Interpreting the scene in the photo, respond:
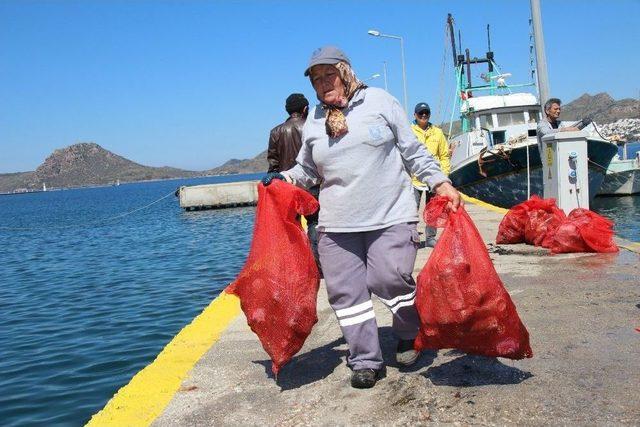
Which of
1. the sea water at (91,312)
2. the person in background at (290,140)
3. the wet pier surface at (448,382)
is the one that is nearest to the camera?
the wet pier surface at (448,382)

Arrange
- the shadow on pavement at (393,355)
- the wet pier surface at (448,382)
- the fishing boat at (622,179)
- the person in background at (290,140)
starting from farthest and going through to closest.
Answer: the fishing boat at (622,179)
the person in background at (290,140)
the shadow on pavement at (393,355)
the wet pier surface at (448,382)

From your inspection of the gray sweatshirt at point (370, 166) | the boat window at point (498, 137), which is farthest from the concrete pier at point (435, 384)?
the boat window at point (498, 137)

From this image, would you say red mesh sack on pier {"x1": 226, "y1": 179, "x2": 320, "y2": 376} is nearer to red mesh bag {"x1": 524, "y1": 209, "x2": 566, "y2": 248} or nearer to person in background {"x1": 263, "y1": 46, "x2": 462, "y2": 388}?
person in background {"x1": 263, "y1": 46, "x2": 462, "y2": 388}

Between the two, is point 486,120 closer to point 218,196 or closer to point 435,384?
point 218,196

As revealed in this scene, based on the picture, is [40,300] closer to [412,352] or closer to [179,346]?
[179,346]

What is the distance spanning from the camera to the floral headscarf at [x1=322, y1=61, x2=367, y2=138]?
3330mm

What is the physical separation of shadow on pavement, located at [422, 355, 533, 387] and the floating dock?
30.3 metres

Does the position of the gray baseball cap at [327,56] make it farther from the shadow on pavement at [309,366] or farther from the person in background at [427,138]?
the person in background at [427,138]

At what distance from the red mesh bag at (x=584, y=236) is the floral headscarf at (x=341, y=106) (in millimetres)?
4145

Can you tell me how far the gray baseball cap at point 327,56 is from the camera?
330cm

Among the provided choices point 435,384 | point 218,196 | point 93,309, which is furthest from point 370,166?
point 218,196

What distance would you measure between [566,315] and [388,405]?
6.06ft

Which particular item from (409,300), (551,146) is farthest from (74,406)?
(551,146)

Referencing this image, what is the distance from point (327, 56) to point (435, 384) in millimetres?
1755
